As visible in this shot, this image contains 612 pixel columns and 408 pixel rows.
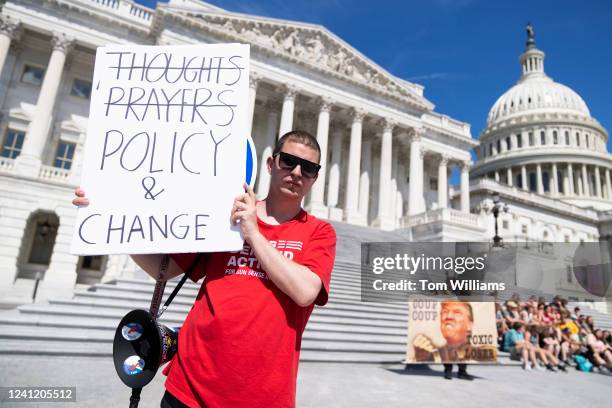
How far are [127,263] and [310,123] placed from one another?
19.8 meters

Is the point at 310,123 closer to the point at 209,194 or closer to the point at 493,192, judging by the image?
the point at 493,192

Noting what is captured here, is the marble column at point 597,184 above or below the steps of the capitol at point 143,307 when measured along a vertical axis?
above

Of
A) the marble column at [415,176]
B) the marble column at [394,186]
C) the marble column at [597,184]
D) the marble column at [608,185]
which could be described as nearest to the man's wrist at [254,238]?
the marble column at [415,176]

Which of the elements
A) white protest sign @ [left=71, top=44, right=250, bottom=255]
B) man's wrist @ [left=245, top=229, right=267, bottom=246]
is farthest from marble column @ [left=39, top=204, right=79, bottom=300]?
man's wrist @ [left=245, top=229, right=267, bottom=246]

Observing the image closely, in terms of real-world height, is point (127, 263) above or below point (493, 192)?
below

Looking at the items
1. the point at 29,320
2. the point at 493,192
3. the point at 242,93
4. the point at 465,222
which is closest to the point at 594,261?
the point at 242,93

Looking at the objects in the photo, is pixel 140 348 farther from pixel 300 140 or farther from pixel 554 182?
pixel 554 182

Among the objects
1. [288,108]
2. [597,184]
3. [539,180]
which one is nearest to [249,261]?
[288,108]

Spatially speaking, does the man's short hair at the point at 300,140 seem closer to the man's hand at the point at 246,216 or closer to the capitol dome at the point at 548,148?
the man's hand at the point at 246,216

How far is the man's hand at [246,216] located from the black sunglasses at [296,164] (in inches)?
12.3

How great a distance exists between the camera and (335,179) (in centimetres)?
3136

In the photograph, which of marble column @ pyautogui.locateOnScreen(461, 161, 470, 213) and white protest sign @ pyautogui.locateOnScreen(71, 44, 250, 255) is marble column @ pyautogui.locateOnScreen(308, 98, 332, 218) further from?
white protest sign @ pyautogui.locateOnScreen(71, 44, 250, 255)

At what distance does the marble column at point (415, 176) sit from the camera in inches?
1228

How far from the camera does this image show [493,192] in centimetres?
4762
